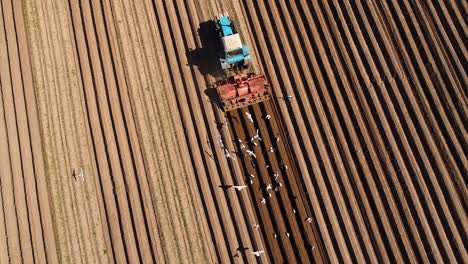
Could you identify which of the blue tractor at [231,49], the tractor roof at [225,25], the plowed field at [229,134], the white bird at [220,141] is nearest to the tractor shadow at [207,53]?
the plowed field at [229,134]

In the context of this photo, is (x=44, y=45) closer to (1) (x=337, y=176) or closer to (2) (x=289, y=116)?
(2) (x=289, y=116)

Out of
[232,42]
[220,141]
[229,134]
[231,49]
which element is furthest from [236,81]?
[220,141]

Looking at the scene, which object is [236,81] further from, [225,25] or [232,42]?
[225,25]

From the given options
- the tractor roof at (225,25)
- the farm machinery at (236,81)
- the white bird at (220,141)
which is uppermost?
the tractor roof at (225,25)

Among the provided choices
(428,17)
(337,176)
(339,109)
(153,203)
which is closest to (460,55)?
(428,17)

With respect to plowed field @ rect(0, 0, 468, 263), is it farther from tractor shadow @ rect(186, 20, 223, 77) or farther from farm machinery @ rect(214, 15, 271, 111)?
farm machinery @ rect(214, 15, 271, 111)

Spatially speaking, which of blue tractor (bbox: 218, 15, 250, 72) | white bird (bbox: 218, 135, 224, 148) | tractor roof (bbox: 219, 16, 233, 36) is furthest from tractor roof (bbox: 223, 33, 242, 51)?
white bird (bbox: 218, 135, 224, 148)

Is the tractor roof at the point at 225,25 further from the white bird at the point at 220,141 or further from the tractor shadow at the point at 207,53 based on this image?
the white bird at the point at 220,141
